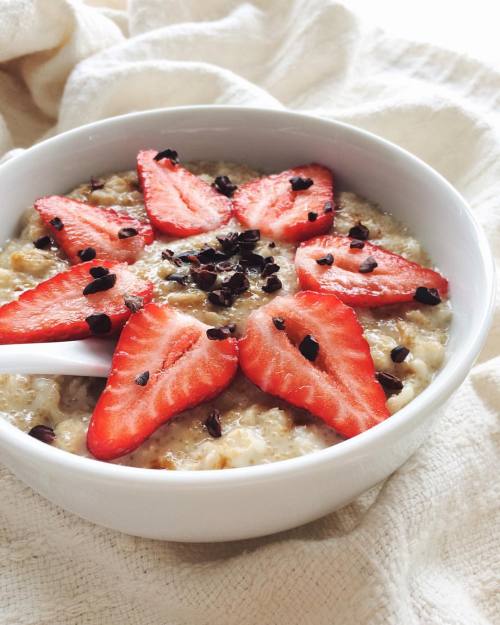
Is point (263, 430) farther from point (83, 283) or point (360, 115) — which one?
point (360, 115)

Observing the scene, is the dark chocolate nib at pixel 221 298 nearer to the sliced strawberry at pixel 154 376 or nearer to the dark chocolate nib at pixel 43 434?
the sliced strawberry at pixel 154 376

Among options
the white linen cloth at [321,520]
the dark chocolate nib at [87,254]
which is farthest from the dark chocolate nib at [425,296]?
the dark chocolate nib at [87,254]

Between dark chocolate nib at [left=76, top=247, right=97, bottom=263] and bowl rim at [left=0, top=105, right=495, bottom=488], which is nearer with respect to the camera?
bowl rim at [left=0, top=105, right=495, bottom=488]

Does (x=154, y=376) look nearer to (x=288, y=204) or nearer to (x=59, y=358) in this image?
(x=59, y=358)

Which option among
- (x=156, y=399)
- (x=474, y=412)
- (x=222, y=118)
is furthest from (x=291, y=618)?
(x=222, y=118)

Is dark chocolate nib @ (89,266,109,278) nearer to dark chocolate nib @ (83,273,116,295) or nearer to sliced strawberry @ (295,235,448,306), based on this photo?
dark chocolate nib @ (83,273,116,295)

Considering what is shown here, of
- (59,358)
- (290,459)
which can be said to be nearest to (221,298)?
(59,358)

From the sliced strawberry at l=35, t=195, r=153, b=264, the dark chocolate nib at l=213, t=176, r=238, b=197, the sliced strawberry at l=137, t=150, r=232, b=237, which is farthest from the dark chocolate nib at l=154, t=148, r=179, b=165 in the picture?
the sliced strawberry at l=35, t=195, r=153, b=264

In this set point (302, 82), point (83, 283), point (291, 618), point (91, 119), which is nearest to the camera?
point (291, 618)
